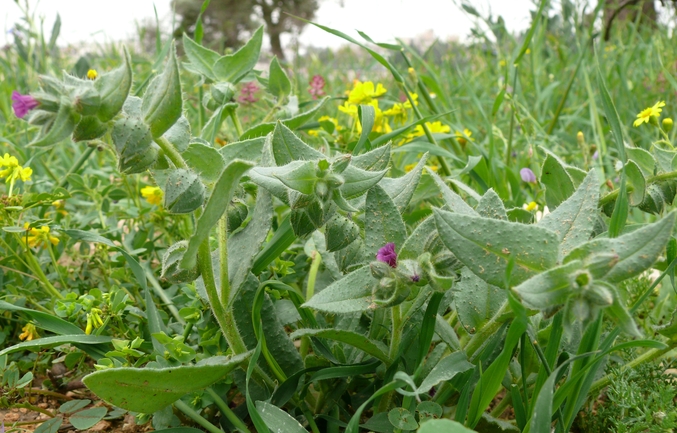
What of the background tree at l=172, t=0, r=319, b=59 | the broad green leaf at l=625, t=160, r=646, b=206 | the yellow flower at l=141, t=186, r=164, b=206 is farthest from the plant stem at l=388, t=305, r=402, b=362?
the background tree at l=172, t=0, r=319, b=59

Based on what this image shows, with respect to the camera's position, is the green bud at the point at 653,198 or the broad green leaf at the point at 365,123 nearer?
the green bud at the point at 653,198

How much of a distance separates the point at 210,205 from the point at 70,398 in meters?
0.62

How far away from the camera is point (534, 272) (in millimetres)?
725

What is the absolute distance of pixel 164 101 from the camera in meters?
0.72

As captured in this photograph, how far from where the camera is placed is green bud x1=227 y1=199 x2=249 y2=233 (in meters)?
0.92

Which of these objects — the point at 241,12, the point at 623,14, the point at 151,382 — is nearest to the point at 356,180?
the point at 151,382

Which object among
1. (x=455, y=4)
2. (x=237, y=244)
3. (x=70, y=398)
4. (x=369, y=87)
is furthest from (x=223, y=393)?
(x=455, y=4)

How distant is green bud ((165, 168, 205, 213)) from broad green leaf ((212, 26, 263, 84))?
587 mm

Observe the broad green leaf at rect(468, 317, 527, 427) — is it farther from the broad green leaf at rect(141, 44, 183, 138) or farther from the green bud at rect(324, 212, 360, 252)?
the broad green leaf at rect(141, 44, 183, 138)

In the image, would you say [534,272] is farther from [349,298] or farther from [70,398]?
[70,398]

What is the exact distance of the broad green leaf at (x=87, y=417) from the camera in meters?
0.93

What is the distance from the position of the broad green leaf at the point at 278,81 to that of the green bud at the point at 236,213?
21.4 inches

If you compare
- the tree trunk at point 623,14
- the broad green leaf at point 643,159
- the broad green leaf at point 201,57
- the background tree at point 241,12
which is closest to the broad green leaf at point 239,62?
the broad green leaf at point 201,57

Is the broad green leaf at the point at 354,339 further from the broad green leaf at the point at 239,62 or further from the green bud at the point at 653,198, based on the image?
the broad green leaf at the point at 239,62
